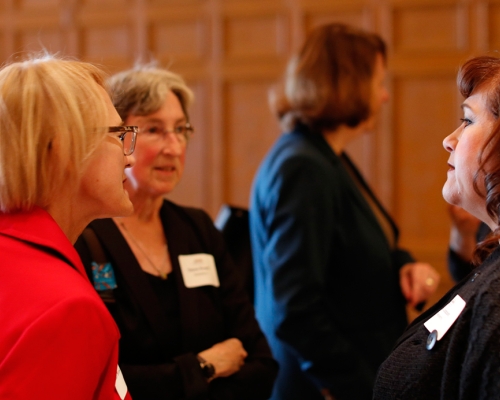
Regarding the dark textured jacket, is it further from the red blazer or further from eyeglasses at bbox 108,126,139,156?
eyeglasses at bbox 108,126,139,156

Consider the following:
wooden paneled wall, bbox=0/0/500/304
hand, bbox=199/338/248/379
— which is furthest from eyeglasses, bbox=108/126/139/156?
wooden paneled wall, bbox=0/0/500/304

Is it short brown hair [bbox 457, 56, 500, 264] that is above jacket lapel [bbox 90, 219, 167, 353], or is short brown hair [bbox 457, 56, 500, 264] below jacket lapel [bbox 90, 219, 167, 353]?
above

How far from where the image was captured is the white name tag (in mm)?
1161

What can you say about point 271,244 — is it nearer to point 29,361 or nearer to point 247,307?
point 247,307

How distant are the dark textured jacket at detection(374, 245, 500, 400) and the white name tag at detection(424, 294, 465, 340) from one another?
0.01 meters

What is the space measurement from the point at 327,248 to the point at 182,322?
635 millimetres

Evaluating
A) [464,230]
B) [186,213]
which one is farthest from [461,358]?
[464,230]

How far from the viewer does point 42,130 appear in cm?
121

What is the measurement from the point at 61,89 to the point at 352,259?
1316 mm

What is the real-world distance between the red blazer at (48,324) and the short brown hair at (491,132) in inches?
31.3

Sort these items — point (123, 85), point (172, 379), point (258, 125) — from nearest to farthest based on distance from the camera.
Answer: point (172, 379), point (123, 85), point (258, 125)

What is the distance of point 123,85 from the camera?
1.93 metres

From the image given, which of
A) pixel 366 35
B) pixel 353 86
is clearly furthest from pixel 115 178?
pixel 366 35

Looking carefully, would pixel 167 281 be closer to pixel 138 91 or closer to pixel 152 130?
pixel 152 130
